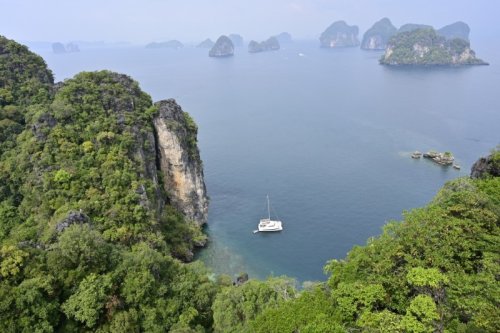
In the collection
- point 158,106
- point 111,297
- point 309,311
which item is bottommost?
point 111,297

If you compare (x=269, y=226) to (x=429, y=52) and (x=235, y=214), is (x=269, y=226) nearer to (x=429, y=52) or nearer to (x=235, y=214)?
(x=235, y=214)

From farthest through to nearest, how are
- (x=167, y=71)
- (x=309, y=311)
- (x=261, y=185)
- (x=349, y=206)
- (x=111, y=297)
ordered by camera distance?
(x=167, y=71)
(x=261, y=185)
(x=349, y=206)
(x=111, y=297)
(x=309, y=311)

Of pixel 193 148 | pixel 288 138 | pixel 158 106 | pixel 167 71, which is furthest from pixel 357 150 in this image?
pixel 167 71

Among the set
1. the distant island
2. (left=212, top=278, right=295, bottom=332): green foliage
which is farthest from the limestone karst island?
the distant island

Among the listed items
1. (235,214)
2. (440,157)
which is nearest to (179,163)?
(235,214)

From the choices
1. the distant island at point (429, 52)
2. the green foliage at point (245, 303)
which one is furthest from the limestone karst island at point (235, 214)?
the distant island at point (429, 52)

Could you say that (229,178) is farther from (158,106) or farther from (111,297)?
(111,297)

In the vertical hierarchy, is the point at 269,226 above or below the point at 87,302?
below
